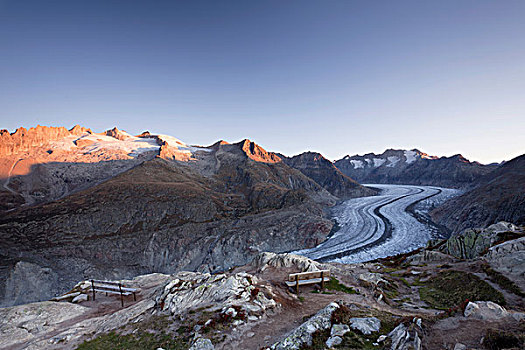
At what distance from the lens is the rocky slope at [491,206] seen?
48.2 m

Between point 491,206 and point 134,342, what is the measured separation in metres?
78.5

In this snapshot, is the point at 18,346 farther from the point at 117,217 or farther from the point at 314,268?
the point at 117,217

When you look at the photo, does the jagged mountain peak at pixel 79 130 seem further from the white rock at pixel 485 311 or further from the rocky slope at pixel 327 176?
the white rock at pixel 485 311

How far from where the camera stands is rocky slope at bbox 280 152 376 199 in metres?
138

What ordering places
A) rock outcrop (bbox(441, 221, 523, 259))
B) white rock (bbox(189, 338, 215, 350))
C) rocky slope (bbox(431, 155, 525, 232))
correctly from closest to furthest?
white rock (bbox(189, 338, 215, 350)) < rock outcrop (bbox(441, 221, 523, 259)) < rocky slope (bbox(431, 155, 525, 232))

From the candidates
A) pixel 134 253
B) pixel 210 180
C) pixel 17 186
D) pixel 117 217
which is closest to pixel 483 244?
pixel 134 253

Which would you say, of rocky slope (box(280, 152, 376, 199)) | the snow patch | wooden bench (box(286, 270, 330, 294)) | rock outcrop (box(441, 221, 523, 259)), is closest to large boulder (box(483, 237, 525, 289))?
rock outcrop (box(441, 221, 523, 259))

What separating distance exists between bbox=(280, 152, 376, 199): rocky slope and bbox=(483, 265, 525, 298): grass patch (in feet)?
412

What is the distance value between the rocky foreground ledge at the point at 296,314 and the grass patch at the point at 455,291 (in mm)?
65

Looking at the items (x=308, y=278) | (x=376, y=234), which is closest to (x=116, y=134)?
(x=376, y=234)

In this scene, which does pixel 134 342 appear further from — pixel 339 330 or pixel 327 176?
pixel 327 176

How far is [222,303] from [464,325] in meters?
10.1

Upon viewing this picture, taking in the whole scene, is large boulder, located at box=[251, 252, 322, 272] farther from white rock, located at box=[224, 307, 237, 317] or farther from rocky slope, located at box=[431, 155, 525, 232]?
rocky slope, located at box=[431, 155, 525, 232]

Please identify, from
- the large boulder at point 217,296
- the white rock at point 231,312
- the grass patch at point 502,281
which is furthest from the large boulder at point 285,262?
the grass patch at point 502,281
